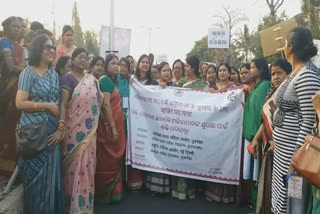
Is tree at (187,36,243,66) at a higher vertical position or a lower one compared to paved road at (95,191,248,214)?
higher

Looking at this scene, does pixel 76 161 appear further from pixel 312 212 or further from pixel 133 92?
pixel 312 212

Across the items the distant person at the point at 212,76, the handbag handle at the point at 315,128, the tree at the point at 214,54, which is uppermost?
the tree at the point at 214,54

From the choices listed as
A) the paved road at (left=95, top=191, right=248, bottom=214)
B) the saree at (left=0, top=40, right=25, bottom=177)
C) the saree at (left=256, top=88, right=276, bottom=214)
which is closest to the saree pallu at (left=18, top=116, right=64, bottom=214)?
the saree at (left=0, top=40, right=25, bottom=177)

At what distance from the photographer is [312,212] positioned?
6.55ft

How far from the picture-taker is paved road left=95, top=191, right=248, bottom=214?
12.0 feet

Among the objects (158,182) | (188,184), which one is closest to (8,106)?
(158,182)

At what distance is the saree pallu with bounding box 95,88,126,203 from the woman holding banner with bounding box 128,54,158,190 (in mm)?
430

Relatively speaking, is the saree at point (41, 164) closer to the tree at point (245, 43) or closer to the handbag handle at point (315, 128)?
the handbag handle at point (315, 128)

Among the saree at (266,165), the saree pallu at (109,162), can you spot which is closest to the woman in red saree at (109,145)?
the saree pallu at (109,162)

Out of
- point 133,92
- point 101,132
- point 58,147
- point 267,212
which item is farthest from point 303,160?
point 133,92

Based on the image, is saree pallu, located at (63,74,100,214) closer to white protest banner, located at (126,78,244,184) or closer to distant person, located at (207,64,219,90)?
white protest banner, located at (126,78,244,184)

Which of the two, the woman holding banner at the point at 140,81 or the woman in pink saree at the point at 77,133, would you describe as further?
the woman holding banner at the point at 140,81

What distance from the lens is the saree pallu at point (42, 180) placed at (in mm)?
2785

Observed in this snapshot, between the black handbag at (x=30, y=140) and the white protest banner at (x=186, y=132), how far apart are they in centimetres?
175
